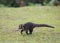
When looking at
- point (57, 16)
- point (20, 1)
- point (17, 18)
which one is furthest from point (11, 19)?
point (20, 1)

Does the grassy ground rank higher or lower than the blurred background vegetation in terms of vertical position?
higher

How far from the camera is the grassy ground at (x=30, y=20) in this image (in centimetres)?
777

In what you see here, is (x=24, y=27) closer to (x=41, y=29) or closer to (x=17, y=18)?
(x=41, y=29)

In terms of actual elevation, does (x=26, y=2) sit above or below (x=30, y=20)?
below

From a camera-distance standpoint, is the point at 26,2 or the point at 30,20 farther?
the point at 26,2

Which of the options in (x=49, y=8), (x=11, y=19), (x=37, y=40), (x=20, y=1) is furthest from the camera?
(x=20, y=1)

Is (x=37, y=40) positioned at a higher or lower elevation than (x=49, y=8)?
higher

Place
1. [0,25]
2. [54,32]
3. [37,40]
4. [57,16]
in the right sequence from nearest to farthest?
[37,40] < [54,32] < [0,25] < [57,16]

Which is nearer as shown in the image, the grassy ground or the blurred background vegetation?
the grassy ground

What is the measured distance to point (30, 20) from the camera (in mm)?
11078

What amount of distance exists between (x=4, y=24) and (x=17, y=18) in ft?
5.25

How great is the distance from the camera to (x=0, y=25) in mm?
9711

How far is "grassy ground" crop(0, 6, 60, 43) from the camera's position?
7766 millimetres

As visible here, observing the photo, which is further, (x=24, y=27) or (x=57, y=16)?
(x=57, y=16)
